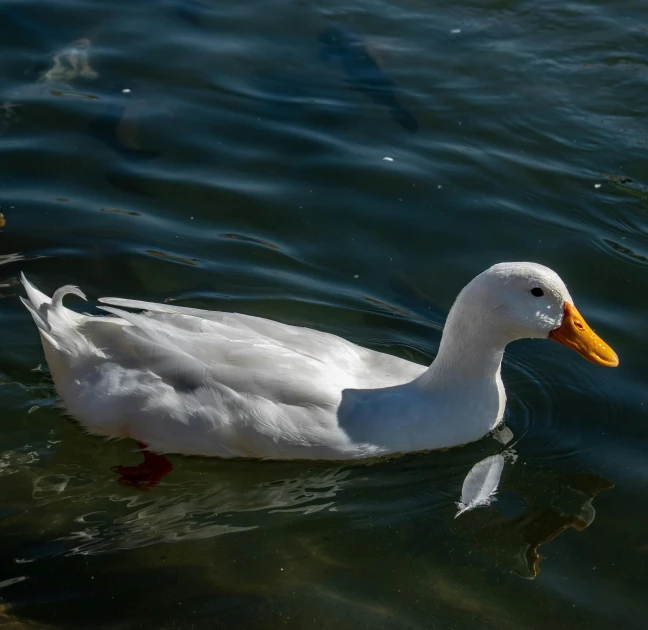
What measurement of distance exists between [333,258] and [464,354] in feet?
6.02

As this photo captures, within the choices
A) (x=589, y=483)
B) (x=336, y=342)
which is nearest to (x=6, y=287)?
(x=336, y=342)

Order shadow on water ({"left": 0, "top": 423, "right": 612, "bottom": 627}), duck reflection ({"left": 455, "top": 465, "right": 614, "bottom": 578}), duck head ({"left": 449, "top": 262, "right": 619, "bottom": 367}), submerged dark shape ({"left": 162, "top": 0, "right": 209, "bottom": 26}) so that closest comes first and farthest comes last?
shadow on water ({"left": 0, "top": 423, "right": 612, "bottom": 627}) → duck reflection ({"left": 455, "top": 465, "right": 614, "bottom": 578}) → duck head ({"left": 449, "top": 262, "right": 619, "bottom": 367}) → submerged dark shape ({"left": 162, "top": 0, "right": 209, "bottom": 26})

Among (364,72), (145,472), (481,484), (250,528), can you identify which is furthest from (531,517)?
(364,72)

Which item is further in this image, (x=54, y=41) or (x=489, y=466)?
(x=54, y=41)

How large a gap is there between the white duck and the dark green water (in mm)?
204

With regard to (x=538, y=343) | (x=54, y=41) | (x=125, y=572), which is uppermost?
(x=54, y=41)

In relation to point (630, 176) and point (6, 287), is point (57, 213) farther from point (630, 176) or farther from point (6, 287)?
point (630, 176)

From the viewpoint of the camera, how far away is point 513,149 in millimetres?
7922

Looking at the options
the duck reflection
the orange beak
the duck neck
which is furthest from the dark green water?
the orange beak

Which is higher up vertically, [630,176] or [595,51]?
[595,51]

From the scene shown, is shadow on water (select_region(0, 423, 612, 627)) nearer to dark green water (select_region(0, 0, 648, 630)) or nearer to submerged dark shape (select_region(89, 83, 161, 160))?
dark green water (select_region(0, 0, 648, 630))

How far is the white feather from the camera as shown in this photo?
4957 mm

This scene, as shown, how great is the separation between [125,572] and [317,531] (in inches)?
35.8

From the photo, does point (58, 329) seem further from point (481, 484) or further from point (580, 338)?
point (580, 338)
